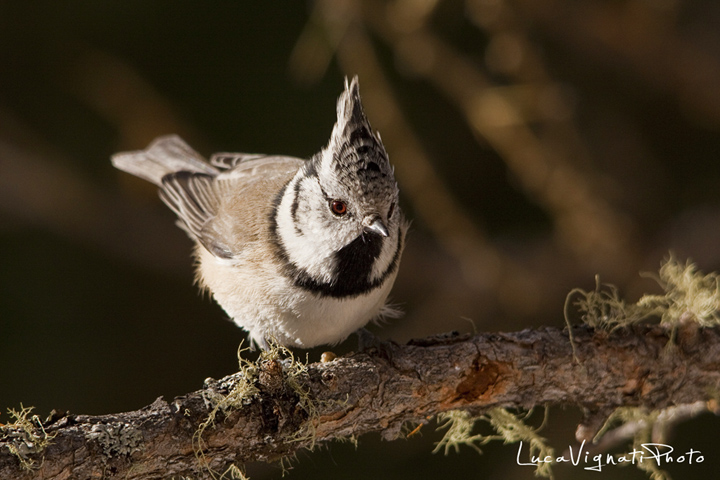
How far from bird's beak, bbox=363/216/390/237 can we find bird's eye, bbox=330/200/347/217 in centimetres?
8

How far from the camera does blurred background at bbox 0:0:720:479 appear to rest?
267 cm

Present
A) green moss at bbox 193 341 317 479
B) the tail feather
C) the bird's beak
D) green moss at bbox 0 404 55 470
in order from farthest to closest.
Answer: the tail feather < the bird's beak < green moss at bbox 193 341 317 479 < green moss at bbox 0 404 55 470

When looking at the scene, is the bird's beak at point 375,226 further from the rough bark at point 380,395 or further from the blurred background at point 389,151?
the blurred background at point 389,151

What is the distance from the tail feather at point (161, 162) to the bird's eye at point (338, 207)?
993mm

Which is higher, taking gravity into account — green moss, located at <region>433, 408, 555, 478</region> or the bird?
the bird

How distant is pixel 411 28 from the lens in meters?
2.51

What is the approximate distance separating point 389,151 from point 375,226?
114cm

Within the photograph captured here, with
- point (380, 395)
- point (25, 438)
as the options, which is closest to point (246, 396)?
point (380, 395)

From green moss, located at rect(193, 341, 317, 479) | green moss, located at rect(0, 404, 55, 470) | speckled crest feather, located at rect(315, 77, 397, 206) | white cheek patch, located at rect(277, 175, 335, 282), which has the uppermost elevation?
speckled crest feather, located at rect(315, 77, 397, 206)

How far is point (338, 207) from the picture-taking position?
1.78 metres

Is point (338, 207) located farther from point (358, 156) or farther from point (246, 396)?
point (246, 396)

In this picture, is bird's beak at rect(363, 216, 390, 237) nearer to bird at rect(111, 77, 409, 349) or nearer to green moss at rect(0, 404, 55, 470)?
bird at rect(111, 77, 409, 349)

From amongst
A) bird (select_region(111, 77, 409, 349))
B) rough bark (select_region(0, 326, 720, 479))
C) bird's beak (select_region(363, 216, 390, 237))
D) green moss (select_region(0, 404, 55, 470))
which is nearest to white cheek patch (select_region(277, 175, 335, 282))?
bird (select_region(111, 77, 409, 349))

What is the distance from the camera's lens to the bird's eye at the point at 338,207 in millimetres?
1770
